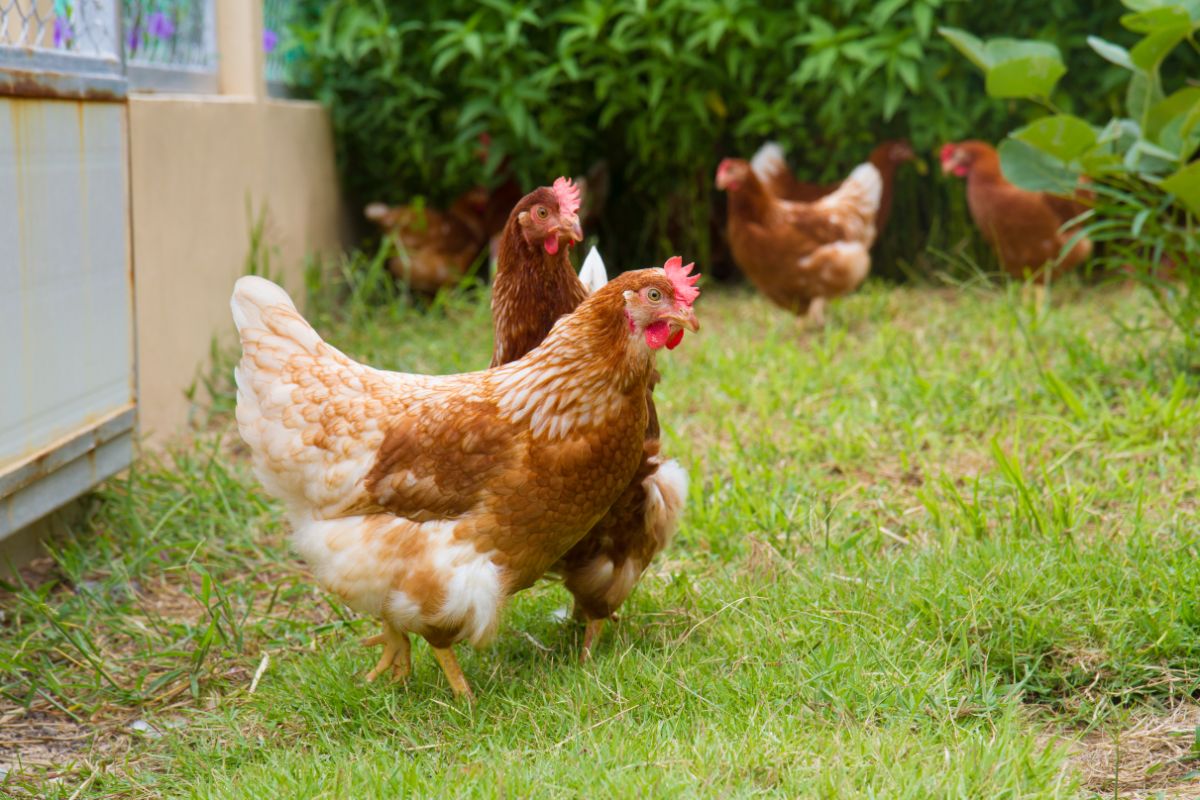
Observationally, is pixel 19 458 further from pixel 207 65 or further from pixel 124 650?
pixel 207 65

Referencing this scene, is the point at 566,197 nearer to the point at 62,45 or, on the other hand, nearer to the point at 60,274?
the point at 60,274

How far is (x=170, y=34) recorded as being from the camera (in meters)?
4.96

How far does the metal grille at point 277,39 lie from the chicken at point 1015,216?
3540 millimetres

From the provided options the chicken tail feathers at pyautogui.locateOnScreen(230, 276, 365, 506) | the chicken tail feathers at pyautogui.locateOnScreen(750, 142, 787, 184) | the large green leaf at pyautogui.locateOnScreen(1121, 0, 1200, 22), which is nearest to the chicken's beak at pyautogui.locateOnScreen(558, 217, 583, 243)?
the chicken tail feathers at pyautogui.locateOnScreen(230, 276, 365, 506)

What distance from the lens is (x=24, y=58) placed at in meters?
3.13

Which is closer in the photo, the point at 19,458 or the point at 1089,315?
the point at 19,458

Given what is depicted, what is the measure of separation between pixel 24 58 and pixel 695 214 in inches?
190

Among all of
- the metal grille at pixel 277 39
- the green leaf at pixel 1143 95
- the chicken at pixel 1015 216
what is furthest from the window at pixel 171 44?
the chicken at pixel 1015 216

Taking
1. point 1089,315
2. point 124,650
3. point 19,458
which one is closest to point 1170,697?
point 124,650

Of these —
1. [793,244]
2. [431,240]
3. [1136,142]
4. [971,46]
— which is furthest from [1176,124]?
[431,240]

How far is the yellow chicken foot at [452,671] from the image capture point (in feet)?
8.94

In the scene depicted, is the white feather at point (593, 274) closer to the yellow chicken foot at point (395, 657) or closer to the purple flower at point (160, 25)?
the yellow chicken foot at point (395, 657)

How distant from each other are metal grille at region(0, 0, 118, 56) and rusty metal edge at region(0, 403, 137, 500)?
1049 mm

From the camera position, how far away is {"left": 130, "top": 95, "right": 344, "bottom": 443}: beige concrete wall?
4.39 m
